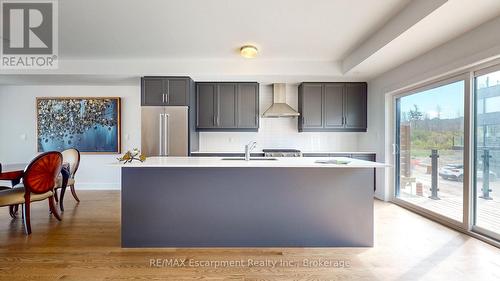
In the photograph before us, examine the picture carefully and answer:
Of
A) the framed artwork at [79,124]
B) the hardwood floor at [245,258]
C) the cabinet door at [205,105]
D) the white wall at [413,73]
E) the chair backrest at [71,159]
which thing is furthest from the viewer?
the framed artwork at [79,124]

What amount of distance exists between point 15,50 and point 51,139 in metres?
2.15

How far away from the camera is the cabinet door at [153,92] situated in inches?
177

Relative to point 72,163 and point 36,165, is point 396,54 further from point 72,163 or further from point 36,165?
point 72,163

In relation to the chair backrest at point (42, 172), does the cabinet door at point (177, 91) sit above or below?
above

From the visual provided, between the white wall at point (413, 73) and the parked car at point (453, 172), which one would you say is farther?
the parked car at point (453, 172)

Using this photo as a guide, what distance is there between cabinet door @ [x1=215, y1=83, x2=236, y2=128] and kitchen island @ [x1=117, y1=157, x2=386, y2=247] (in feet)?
8.03

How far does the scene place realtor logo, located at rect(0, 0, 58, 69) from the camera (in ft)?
8.82

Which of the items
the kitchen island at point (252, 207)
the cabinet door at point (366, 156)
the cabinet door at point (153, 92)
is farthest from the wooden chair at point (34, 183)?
the cabinet door at point (366, 156)

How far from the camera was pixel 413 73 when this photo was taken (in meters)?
3.65

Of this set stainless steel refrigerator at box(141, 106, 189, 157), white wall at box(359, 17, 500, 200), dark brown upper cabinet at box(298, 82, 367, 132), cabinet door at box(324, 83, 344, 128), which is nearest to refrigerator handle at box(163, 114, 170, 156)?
stainless steel refrigerator at box(141, 106, 189, 157)

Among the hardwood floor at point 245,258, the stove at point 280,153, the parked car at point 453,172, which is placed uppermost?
the stove at point 280,153

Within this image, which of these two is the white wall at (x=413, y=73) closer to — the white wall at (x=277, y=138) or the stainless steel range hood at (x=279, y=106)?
the white wall at (x=277, y=138)

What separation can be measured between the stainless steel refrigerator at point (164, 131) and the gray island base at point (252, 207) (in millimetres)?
1916

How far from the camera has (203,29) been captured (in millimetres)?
3188
